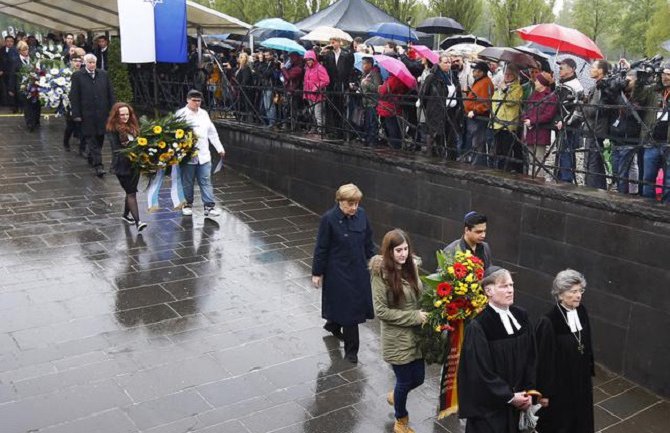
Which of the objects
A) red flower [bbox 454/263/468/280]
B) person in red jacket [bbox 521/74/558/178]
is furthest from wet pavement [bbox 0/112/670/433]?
person in red jacket [bbox 521/74/558/178]

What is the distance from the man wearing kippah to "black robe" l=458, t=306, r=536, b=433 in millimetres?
1215

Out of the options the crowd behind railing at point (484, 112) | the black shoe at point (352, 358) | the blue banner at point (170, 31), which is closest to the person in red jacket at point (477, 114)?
the crowd behind railing at point (484, 112)

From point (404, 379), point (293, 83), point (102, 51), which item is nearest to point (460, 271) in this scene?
point (404, 379)

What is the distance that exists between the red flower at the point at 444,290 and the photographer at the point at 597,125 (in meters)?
2.94

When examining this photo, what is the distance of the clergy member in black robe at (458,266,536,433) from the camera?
4141mm

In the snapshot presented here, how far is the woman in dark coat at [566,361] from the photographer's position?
15.1 ft

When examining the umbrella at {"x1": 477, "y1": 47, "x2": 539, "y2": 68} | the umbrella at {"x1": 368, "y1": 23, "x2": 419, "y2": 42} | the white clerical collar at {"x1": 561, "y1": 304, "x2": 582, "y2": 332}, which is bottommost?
the white clerical collar at {"x1": 561, "y1": 304, "x2": 582, "y2": 332}

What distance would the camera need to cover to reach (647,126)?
267 inches

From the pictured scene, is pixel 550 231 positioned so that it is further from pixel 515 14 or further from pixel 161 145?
pixel 515 14

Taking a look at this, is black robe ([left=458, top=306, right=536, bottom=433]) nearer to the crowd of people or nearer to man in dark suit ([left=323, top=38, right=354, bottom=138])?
the crowd of people

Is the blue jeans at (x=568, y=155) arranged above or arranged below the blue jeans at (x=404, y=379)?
above

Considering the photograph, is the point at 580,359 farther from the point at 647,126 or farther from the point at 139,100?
the point at 139,100

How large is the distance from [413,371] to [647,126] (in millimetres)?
3674

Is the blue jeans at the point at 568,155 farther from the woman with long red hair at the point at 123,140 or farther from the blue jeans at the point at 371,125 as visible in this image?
the woman with long red hair at the point at 123,140
